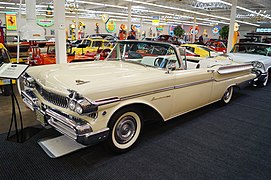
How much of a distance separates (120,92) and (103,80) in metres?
0.27

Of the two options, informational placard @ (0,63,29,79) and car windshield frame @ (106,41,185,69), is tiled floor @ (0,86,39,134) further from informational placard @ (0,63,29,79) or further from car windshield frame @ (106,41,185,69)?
car windshield frame @ (106,41,185,69)

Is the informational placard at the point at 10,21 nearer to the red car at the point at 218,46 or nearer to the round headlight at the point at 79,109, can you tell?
the round headlight at the point at 79,109

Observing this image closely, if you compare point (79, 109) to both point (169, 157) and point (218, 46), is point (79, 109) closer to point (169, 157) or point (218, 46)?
point (169, 157)

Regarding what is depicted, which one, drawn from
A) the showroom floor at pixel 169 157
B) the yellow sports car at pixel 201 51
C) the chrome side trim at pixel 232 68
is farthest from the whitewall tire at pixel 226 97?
the yellow sports car at pixel 201 51

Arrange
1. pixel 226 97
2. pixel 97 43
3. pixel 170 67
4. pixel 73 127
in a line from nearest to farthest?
pixel 73 127, pixel 170 67, pixel 226 97, pixel 97 43

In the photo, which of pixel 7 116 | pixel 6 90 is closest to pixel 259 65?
pixel 7 116

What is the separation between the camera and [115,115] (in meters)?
2.68

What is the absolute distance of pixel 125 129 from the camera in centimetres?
298

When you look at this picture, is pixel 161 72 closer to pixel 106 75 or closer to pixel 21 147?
pixel 106 75

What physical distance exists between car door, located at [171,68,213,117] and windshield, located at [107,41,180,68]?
11.4 inches

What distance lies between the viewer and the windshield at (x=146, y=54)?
144 inches

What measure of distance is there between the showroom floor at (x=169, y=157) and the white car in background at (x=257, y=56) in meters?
3.43

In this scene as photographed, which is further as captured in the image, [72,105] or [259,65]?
[259,65]

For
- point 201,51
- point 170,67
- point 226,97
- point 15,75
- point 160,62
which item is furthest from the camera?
point 201,51
